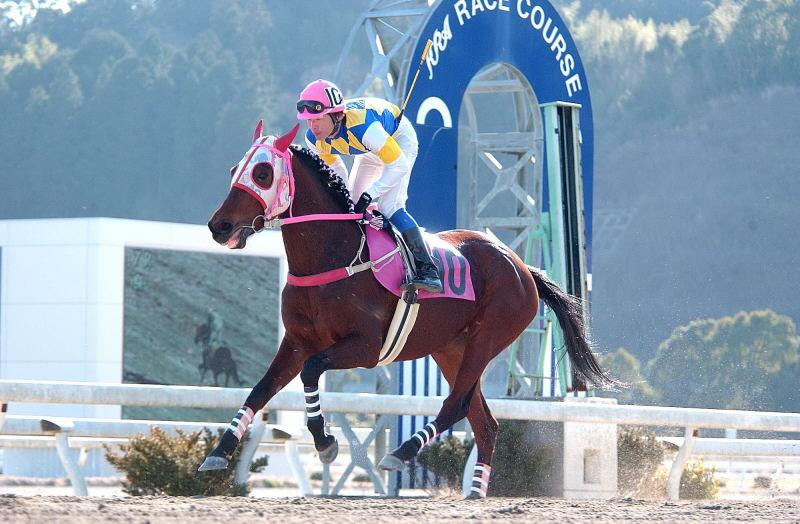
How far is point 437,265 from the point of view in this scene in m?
6.94

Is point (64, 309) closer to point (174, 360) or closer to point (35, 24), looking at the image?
point (174, 360)

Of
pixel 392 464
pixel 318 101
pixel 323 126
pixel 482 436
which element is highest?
pixel 318 101

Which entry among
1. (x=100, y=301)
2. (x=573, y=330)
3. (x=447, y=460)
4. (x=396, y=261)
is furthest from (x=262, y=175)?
(x=100, y=301)

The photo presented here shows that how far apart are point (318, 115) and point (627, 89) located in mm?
47599

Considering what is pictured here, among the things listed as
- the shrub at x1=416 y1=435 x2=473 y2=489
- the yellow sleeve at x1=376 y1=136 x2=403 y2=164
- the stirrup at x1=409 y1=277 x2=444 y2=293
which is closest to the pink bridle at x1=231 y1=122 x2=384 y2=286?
the stirrup at x1=409 y1=277 x2=444 y2=293

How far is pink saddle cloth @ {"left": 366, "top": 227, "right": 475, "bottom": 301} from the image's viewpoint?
6.61 meters

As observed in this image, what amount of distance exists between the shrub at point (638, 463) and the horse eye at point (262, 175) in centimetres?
436

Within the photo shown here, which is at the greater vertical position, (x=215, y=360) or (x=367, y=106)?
(x=367, y=106)

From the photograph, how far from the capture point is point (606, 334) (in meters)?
45.9

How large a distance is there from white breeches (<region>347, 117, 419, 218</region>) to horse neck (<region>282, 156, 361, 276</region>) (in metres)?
0.24

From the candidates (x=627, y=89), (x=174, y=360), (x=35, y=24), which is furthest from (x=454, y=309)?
(x=35, y=24)

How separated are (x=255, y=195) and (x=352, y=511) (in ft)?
4.95

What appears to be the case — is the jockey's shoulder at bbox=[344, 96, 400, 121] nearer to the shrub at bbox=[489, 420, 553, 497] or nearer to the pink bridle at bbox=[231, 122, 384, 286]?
the pink bridle at bbox=[231, 122, 384, 286]

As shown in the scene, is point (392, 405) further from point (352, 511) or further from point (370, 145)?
point (352, 511)
